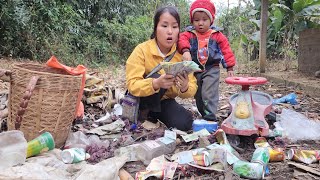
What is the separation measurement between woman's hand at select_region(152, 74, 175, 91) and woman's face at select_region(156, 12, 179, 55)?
0.37m

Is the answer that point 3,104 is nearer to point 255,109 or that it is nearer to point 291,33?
point 255,109

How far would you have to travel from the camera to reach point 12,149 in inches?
73.2

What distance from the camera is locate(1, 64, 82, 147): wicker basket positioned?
7.08 ft

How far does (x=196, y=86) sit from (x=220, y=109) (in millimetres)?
804

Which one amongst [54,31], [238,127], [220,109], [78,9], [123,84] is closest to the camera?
[238,127]

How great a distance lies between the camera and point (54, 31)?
7.71m

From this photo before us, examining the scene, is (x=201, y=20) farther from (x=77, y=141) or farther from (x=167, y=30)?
(x=77, y=141)

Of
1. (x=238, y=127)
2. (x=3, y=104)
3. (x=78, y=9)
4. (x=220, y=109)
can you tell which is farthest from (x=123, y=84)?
(x=78, y=9)

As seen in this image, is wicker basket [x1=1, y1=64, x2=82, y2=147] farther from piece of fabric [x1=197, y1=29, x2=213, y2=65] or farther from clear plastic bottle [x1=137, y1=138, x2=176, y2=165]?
piece of fabric [x1=197, y1=29, x2=213, y2=65]

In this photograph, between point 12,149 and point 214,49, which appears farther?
point 214,49

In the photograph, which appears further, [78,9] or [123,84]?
[78,9]

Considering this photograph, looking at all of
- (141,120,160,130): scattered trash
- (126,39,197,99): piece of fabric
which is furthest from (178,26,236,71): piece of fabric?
(141,120,160,130): scattered trash

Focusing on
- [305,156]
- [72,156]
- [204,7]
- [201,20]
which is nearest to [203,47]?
[201,20]

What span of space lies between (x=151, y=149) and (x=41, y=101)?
718 millimetres
